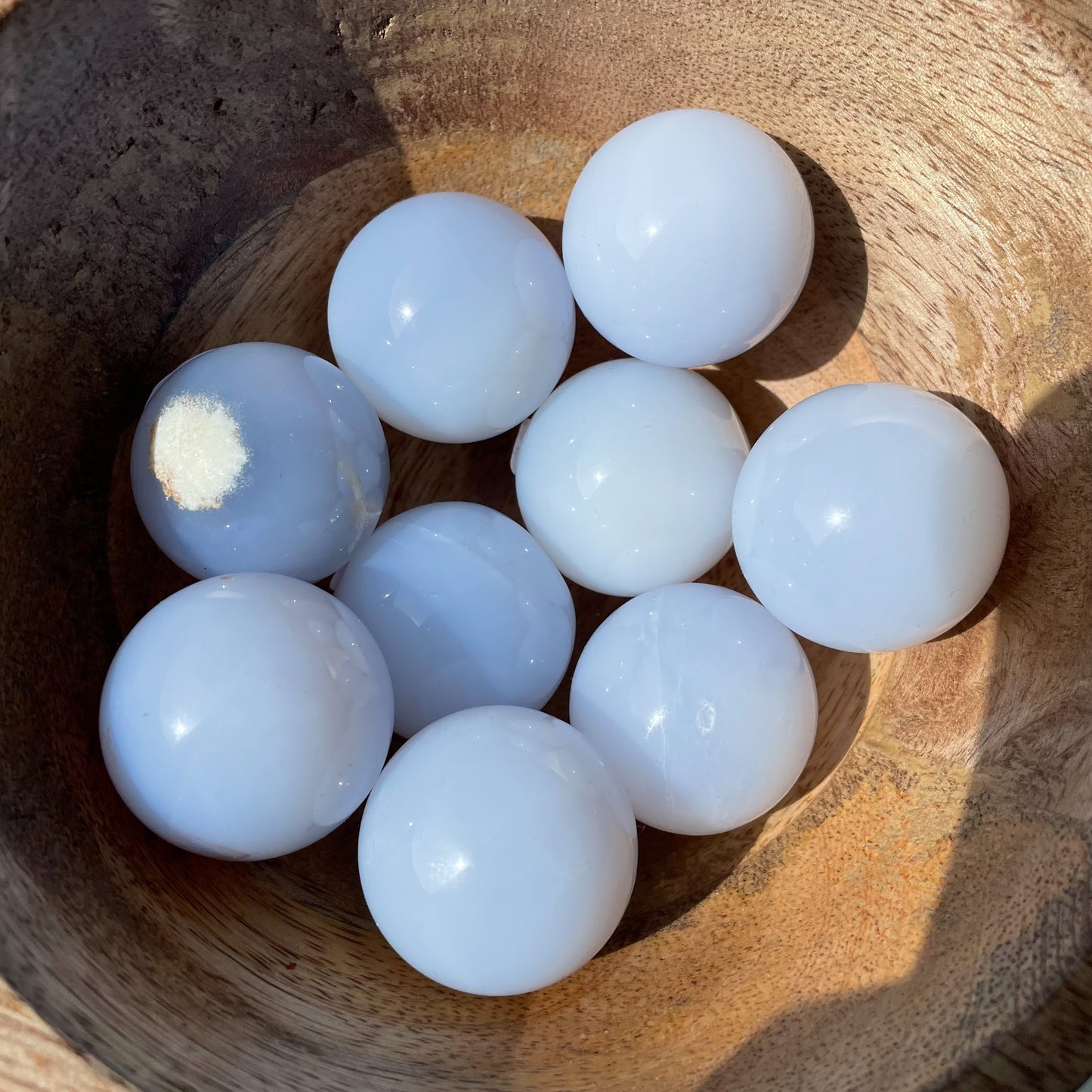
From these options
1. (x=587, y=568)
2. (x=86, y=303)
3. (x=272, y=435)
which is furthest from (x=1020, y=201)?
(x=86, y=303)

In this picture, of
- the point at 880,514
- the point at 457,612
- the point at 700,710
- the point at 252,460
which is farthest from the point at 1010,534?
the point at 252,460

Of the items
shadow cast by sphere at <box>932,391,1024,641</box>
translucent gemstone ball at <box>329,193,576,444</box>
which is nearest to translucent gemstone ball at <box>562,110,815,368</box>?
translucent gemstone ball at <box>329,193,576,444</box>

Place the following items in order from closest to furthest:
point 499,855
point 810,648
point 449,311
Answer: point 499,855 < point 449,311 < point 810,648

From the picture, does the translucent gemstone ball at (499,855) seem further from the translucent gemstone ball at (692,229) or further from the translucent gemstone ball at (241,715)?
the translucent gemstone ball at (692,229)

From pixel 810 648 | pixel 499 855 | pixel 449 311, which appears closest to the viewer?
pixel 499 855

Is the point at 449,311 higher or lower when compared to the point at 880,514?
higher

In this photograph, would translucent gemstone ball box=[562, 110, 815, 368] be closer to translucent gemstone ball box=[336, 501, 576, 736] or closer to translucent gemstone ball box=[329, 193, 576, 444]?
translucent gemstone ball box=[329, 193, 576, 444]

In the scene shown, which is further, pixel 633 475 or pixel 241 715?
pixel 633 475

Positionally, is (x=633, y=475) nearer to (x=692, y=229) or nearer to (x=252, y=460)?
(x=692, y=229)
